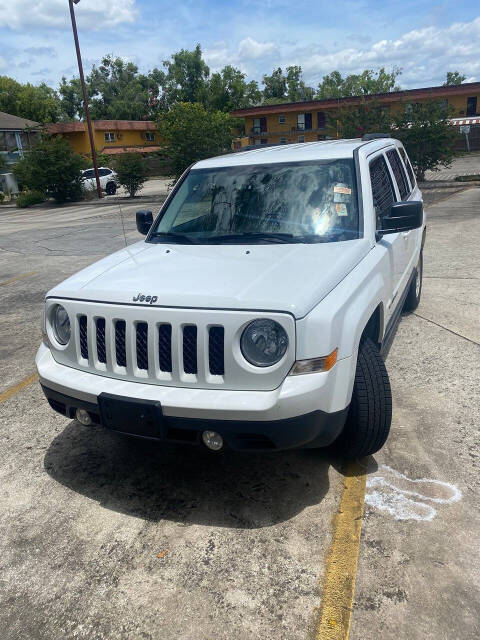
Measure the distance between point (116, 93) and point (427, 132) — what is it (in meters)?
79.0

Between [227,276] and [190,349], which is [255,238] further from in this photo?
[190,349]

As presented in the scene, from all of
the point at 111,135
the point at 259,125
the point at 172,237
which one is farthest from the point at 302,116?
the point at 172,237

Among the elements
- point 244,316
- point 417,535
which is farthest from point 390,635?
point 244,316

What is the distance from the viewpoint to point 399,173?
5031mm

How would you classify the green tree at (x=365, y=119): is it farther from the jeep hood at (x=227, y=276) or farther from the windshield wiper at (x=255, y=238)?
the jeep hood at (x=227, y=276)

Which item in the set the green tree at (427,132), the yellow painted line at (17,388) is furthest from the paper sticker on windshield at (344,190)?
the green tree at (427,132)

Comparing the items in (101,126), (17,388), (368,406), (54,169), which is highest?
(101,126)

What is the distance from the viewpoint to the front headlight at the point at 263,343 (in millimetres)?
2488

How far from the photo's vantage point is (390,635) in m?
2.07

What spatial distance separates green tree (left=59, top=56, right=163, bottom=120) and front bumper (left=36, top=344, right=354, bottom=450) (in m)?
75.0

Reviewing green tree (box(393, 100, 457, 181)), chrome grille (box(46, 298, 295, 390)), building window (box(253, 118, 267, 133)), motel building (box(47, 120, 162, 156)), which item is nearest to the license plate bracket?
chrome grille (box(46, 298, 295, 390))

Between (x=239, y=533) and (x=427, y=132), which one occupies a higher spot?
(x=427, y=132)

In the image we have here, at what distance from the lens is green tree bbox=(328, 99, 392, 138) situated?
21.0 m

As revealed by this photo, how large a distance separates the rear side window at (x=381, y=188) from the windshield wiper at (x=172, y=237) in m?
1.34
